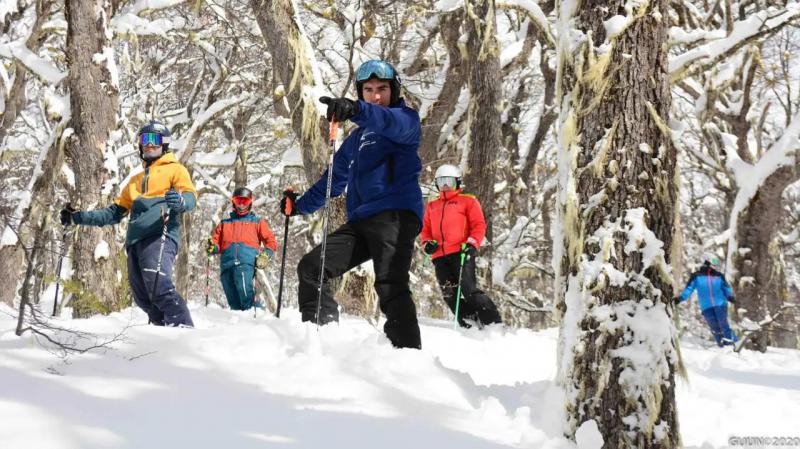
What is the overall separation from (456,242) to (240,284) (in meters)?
3.00

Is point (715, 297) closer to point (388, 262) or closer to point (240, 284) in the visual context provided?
point (240, 284)

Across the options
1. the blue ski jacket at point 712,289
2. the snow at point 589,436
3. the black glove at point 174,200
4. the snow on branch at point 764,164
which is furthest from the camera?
the blue ski jacket at point 712,289

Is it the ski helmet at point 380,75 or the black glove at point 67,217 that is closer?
the ski helmet at point 380,75

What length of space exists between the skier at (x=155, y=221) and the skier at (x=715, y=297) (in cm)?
828

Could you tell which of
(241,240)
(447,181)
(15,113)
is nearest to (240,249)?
(241,240)

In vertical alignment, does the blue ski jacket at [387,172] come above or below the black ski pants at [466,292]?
above

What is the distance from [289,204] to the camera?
4.35m

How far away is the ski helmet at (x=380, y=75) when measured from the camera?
3752 mm

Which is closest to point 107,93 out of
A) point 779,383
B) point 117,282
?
point 117,282

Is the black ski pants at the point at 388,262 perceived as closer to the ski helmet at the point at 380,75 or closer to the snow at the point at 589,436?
the ski helmet at the point at 380,75

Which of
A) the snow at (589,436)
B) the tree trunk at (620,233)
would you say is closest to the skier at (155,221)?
the tree trunk at (620,233)

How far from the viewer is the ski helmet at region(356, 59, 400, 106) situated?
3.75 meters

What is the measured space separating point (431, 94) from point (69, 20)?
15.9ft

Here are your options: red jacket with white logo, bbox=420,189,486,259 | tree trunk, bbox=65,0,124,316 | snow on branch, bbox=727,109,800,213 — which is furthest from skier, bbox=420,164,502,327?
snow on branch, bbox=727,109,800,213
